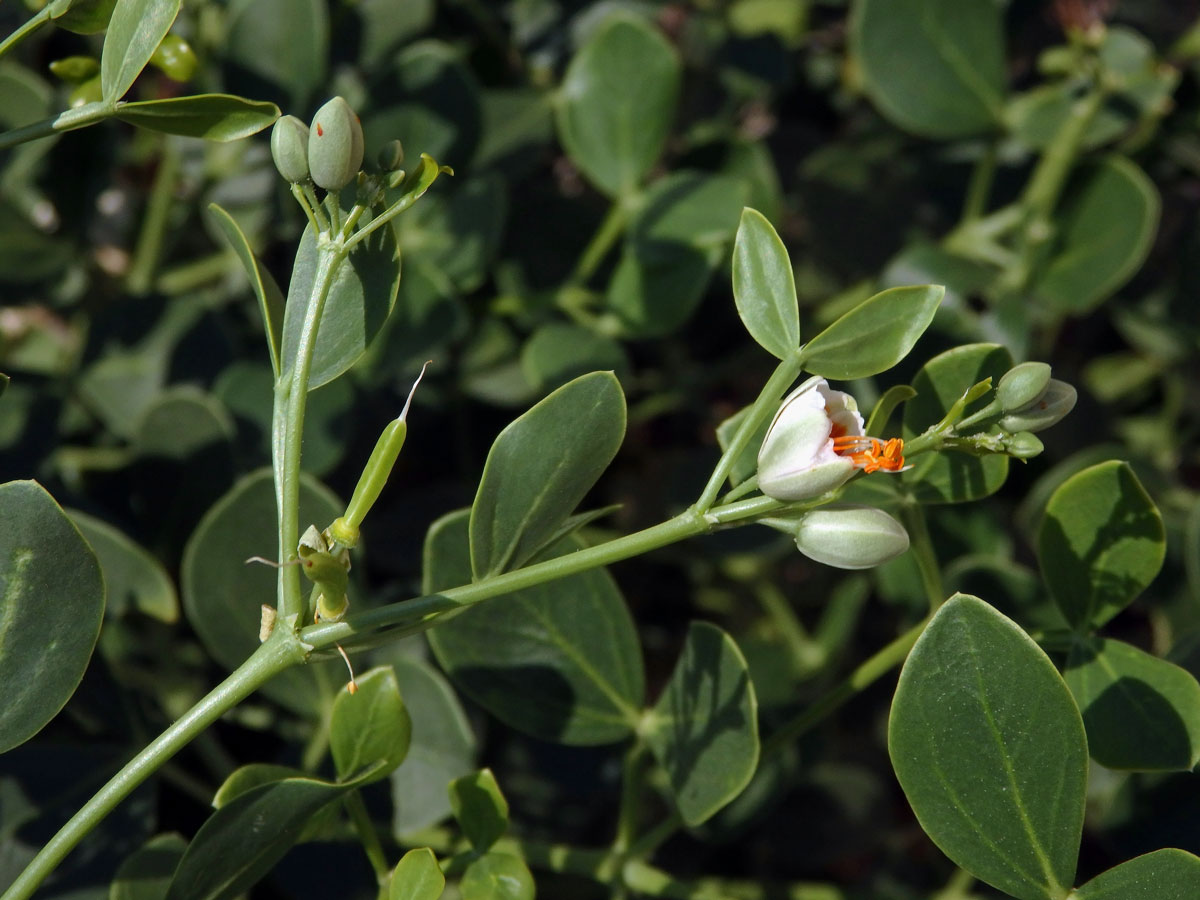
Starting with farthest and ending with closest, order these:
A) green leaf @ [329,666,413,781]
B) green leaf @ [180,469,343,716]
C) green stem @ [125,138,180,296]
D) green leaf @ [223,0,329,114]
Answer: green stem @ [125,138,180,296] → green leaf @ [223,0,329,114] → green leaf @ [180,469,343,716] → green leaf @ [329,666,413,781]

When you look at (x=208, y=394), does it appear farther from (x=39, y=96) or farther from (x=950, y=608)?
(x=950, y=608)

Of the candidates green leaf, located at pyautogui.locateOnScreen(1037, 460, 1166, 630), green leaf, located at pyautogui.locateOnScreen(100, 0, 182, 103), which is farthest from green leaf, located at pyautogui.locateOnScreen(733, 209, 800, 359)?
green leaf, located at pyautogui.locateOnScreen(100, 0, 182, 103)

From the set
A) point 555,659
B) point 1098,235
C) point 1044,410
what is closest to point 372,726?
point 555,659

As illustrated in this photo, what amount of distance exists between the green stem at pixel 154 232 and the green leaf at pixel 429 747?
51 cm

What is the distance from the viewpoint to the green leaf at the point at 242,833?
1.92 ft

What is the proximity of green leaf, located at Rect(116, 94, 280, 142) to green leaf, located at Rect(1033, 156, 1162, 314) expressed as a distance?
0.80m

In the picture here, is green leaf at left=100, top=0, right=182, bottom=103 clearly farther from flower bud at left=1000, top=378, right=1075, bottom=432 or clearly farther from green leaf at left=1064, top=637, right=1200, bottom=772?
green leaf at left=1064, top=637, right=1200, bottom=772

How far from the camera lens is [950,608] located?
1.88ft

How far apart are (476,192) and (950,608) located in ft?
2.05

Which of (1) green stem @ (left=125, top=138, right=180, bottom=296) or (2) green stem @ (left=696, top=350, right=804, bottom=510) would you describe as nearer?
(2) green stem @ (left=696, top=350, right=804, bottom=510)

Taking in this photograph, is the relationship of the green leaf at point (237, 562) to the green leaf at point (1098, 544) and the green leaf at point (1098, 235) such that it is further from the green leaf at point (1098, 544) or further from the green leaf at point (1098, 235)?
the green leaf at point (1098, 235)

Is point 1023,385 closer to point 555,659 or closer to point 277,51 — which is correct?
point 555,659

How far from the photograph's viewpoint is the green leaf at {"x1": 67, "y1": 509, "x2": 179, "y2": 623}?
0.83 m

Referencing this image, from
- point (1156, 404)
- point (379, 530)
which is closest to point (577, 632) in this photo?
point (379, 530)
